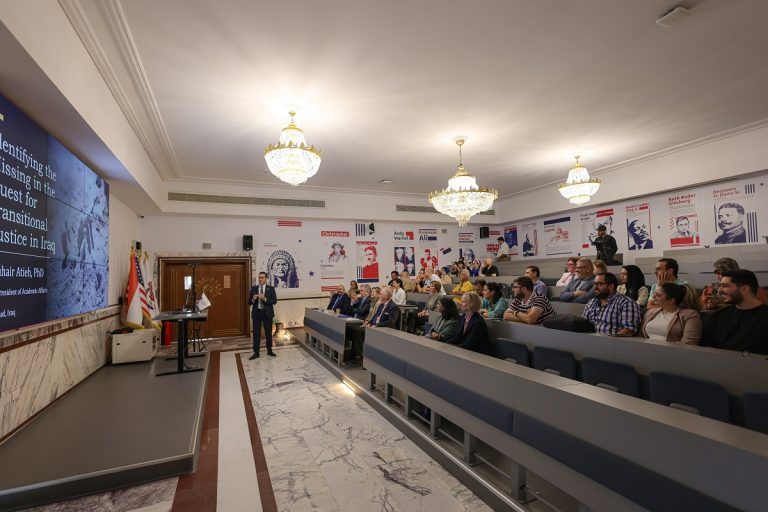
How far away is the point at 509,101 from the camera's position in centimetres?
457

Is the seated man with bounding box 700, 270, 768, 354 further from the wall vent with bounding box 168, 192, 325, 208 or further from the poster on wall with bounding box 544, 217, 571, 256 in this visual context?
the wall vent with bounding box 168, 192, 325, 208

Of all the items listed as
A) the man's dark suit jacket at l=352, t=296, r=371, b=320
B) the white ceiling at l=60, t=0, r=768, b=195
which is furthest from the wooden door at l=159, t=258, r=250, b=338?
the man's dark suit jacket at l=352, t=296, r=371, b=320

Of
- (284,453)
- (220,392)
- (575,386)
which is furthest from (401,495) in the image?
(220,392)

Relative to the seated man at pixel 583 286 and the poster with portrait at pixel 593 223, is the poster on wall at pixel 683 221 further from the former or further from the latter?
the seated man at pixel 583 286

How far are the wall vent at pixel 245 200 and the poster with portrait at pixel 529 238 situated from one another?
567cm

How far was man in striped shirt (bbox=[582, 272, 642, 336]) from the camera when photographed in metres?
3.06

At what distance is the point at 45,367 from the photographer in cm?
361

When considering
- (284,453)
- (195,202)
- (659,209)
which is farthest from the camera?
(195,202)

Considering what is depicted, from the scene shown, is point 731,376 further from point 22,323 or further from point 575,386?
point 22,323

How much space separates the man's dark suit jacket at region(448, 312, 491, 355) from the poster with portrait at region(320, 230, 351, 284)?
615cm

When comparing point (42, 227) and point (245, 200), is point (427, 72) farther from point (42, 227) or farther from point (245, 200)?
point (245, 200)

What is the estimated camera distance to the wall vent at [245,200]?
7746 millimetres

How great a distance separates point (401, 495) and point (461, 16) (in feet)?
11.8

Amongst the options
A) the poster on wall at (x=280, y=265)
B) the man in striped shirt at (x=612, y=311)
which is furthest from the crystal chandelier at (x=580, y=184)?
the poster on wall at (x=280, y=265)
